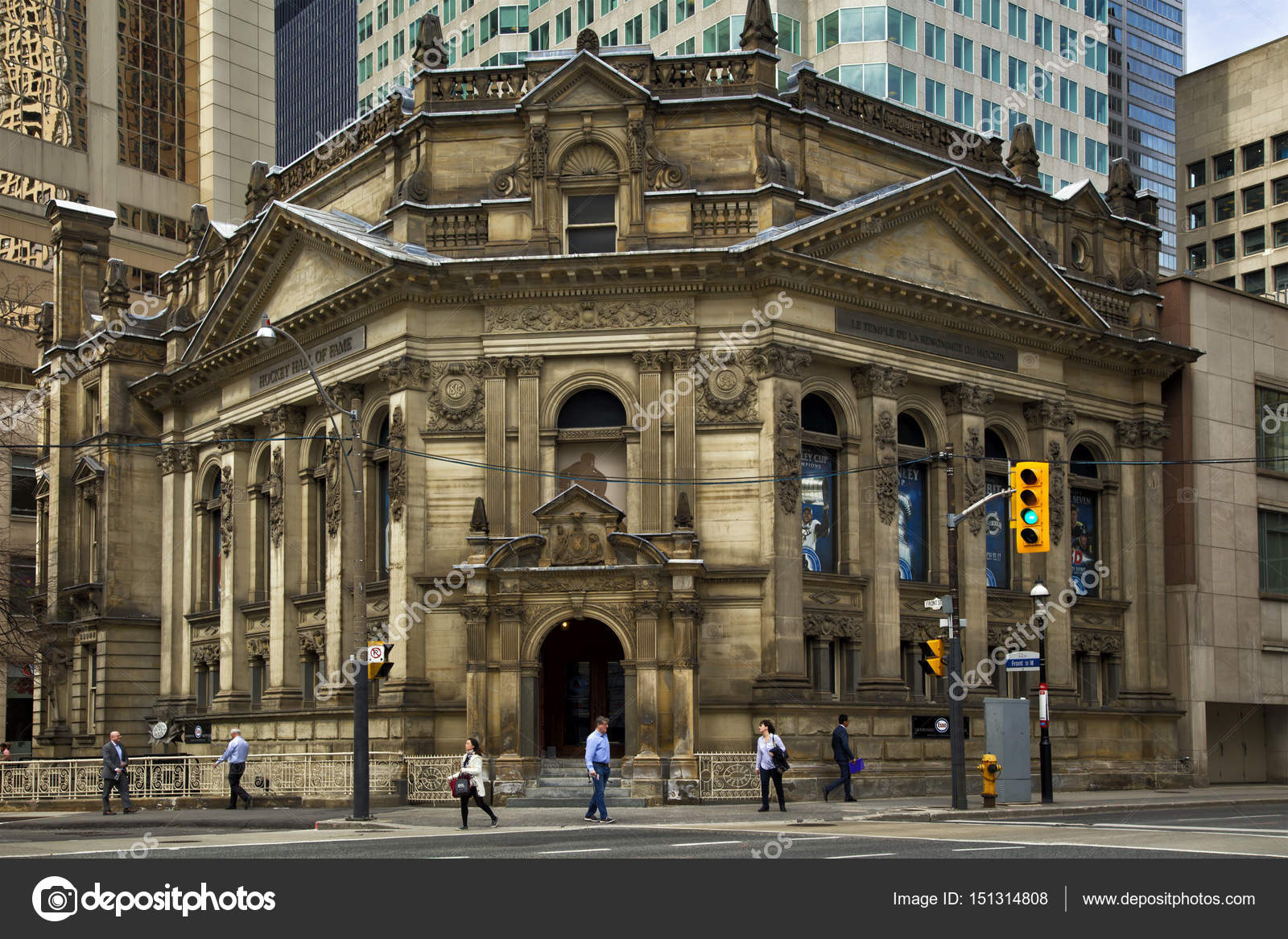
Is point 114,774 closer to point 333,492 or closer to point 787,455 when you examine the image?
point 333,492

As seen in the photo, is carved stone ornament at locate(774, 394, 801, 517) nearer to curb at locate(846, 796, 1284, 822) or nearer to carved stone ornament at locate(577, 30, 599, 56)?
curb at locate(846, 796, 1284, 822)

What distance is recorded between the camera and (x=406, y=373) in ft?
127

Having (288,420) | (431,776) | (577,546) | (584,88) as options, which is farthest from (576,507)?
(288,420)

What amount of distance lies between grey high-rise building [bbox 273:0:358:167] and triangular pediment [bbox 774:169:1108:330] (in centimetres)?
10484

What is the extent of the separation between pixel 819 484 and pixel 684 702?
7.43m

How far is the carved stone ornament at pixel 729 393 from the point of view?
37.9 metres

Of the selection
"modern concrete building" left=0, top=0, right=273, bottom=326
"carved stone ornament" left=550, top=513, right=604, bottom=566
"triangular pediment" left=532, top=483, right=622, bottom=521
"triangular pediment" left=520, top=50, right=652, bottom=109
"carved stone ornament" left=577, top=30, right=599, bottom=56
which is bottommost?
"carved stone ornament" left=550, top=513, right=604, bottom=566

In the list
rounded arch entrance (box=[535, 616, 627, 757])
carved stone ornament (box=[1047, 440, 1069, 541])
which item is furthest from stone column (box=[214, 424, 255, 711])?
carved stone ornament (box=[1047, 440, 1069, 541])

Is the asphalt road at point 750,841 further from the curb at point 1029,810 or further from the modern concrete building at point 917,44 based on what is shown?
the modern concrete building at point 917,44

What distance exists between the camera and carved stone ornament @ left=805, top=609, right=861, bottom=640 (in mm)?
38438

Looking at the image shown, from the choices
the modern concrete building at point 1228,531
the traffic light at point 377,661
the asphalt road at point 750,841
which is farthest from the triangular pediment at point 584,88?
the modern concrete building at point 1228,531

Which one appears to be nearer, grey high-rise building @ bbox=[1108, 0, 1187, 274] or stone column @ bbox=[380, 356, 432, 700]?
stone column @ bbox=[380, 356, 432, 700]

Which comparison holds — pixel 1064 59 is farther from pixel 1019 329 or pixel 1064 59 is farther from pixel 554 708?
pixel 554 708
